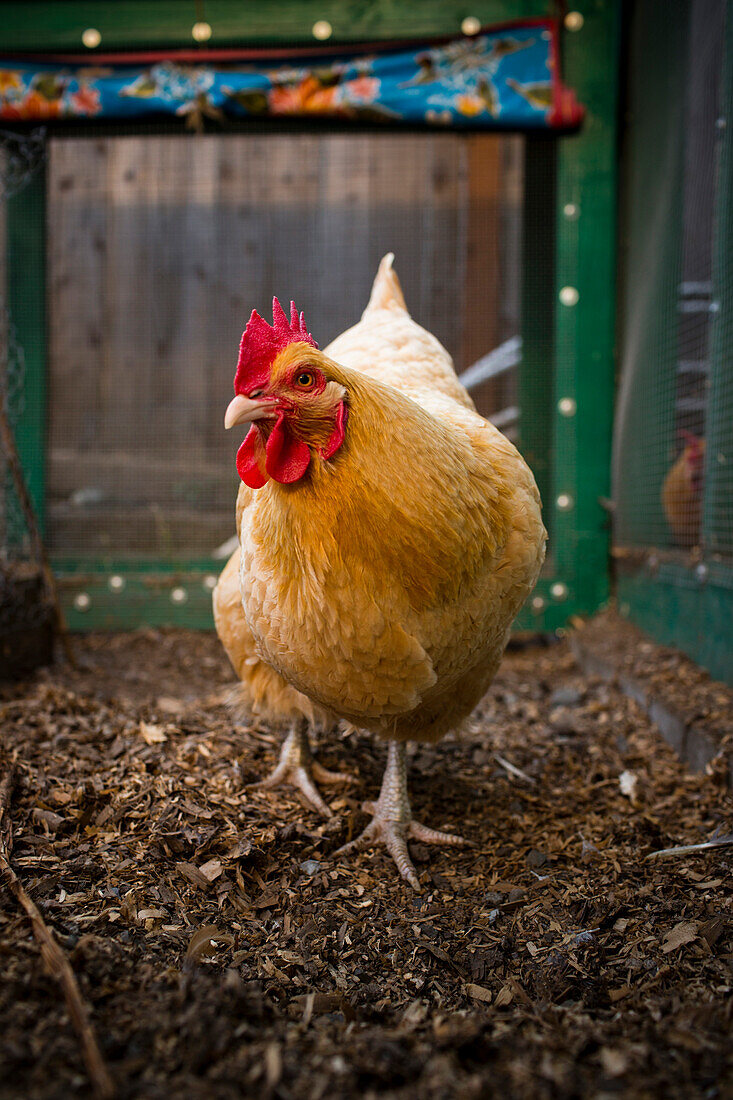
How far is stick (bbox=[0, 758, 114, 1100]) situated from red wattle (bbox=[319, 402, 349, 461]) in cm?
110

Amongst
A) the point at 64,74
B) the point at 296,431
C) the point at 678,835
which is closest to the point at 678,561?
the point at 678,835

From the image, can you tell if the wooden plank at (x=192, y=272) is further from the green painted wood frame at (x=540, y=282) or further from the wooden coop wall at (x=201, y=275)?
the green painted wood frame at (x=540, y=282)

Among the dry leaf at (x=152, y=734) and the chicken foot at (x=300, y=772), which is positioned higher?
the dry leaf at (x=152, y=734)

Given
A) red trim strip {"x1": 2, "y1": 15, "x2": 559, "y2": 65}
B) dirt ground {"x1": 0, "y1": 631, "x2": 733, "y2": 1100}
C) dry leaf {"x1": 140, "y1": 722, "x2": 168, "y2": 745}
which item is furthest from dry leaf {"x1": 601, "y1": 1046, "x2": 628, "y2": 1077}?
red trim strip {"x1": 2, "y1": 15, "x2": 559, "y2": 65}

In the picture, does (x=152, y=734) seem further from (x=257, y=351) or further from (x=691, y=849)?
(x=691, y=849)

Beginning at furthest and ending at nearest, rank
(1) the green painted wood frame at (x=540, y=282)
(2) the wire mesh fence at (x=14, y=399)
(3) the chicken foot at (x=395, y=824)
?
(1) the green painted wood frame at (x=540, y=282) < (2) the wire mesh fence at (x=14, y=399) < (3) the chicken foot at (x=395, y=824)

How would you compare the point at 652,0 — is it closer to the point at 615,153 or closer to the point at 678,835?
the point at 615,153

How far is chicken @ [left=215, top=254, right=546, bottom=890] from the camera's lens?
159 centimetres

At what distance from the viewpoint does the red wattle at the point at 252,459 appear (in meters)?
1.63

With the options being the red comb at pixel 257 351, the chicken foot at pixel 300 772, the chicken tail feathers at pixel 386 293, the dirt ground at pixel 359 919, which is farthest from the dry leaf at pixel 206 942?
the chicken tail feathers at pixel 386 293

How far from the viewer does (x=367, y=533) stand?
1.62m

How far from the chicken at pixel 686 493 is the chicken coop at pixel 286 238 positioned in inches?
20.6

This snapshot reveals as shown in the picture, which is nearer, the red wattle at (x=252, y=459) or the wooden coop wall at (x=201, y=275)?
the red wattle at (x=252, y=459)

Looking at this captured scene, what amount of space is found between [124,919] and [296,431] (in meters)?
1.18
